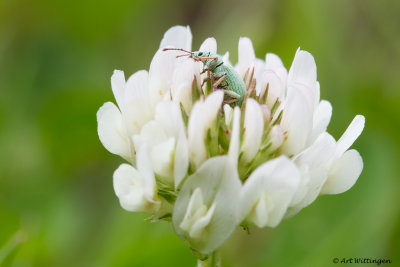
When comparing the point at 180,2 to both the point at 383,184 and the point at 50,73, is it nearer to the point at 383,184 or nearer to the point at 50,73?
the point at 50,73

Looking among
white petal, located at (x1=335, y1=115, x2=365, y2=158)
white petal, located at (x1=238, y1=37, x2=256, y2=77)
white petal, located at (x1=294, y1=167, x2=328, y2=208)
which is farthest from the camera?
white petal, located at (x1=238, y1=37, x2=256, y2=77)

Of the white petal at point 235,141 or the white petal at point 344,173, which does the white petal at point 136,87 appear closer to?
the white petal at point 235,141

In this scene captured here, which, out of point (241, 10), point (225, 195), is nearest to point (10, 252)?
point (225, 195)

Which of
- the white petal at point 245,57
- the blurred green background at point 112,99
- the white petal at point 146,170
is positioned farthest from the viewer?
the blurred green background at point 112,99

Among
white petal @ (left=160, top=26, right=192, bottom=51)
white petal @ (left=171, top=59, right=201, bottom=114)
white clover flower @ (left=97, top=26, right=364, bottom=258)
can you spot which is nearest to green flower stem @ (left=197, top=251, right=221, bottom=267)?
white clover flower @ (left=97, top=26, right=364, bottom=258)

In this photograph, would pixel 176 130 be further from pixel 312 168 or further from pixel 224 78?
pixel 312 168

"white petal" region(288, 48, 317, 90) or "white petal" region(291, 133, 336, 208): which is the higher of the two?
"white petal" region(288, 48, 317, 90)

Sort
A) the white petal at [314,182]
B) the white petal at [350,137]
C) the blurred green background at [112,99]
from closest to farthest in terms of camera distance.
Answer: the white petal at [314,182], the white petal at [350,137], the blurred green background at [112,99]

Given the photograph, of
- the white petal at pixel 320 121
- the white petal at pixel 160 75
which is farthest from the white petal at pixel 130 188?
the white petal at pixel 320 121

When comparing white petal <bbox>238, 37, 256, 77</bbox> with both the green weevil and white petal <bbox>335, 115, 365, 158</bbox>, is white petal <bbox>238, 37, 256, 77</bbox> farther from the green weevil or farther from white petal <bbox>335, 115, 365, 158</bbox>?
white petal <bbox>335, 115, 365, 158</bbox>
